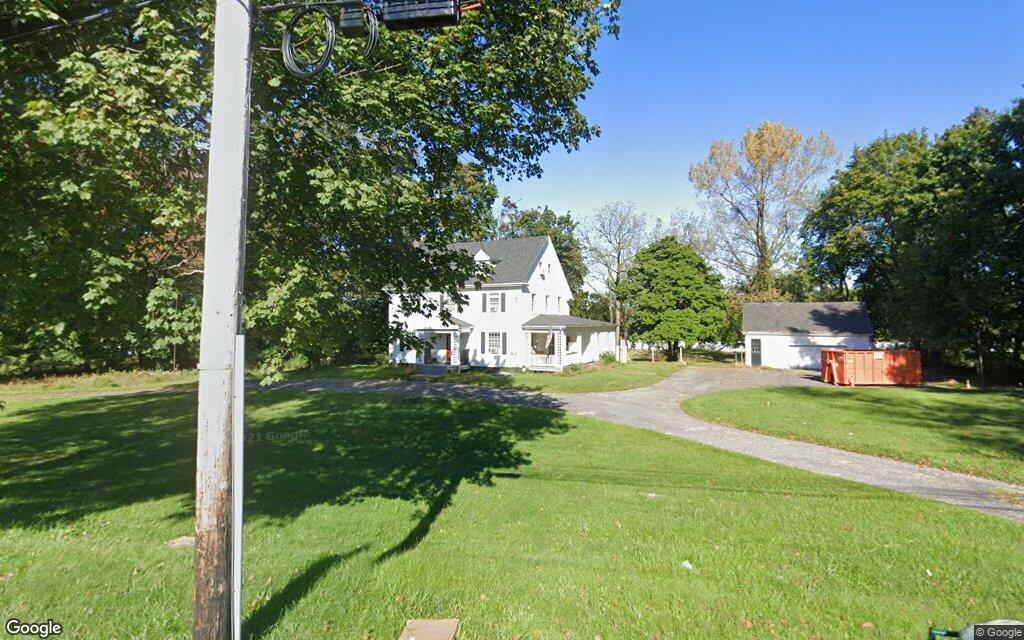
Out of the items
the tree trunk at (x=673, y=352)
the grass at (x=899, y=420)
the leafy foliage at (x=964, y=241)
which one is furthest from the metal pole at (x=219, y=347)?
the tree trunk at (x=673, y=352)

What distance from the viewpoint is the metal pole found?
3164 millimetres

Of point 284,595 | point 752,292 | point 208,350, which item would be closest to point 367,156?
point 208,350

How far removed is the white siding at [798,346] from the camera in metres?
33.8

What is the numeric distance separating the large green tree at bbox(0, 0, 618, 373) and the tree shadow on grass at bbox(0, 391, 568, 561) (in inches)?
102

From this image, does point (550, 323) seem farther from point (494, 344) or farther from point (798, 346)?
point (798, 346)

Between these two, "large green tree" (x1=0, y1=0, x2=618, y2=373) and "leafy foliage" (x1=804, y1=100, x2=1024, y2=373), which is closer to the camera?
"large green tree" (x1=0, y1=0, x2=618, y2=373)

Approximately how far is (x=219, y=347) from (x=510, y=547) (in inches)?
155

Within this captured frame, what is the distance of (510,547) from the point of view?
5652mm

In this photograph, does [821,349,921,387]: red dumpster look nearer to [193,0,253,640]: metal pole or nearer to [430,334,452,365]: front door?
[430,334,452,365]: front door

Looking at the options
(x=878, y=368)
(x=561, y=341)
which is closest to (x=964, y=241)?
(x=878, y=368)

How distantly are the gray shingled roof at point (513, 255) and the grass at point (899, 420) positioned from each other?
51.3 feet

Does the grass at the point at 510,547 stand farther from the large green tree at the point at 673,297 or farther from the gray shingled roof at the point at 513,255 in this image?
the large green tree at the point at 673,297

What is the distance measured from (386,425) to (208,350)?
11231mm

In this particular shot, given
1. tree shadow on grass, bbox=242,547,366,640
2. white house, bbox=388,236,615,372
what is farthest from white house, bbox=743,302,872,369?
tree shadow on grass, bbox=242,547,366,640
